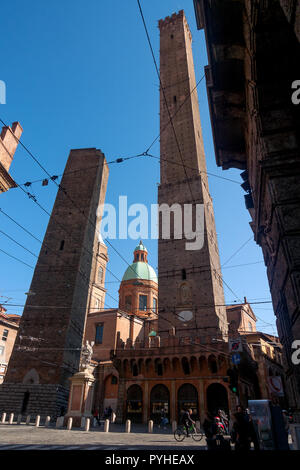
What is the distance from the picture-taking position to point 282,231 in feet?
16.6

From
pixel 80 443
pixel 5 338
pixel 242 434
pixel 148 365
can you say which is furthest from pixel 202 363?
pixel 5 338

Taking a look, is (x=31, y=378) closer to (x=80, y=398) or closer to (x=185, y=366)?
(x=80, y=398)

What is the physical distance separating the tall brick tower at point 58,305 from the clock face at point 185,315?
8133mm

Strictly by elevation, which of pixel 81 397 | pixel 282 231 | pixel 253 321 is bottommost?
pixel 81 397

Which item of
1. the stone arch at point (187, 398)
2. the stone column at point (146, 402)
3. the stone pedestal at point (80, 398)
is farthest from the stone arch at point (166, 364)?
the stone pedestal at point (80, 398)

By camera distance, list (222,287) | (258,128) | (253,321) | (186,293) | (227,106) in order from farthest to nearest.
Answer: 1. (253,321)
2. (222,287)
3. (186,293)
4. (227,106)
5. (258,128)

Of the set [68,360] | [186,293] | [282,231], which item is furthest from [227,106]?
[68,360]

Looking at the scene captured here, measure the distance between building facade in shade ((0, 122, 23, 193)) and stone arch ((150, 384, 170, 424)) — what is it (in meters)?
15.9

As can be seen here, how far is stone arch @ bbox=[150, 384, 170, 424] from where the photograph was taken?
66.3 feet

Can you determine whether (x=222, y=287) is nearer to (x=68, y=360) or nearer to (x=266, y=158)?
(x=68, y=360)

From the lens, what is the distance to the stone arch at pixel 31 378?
20.8 m

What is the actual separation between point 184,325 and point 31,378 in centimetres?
1126

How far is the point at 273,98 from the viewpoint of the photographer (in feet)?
19.5
